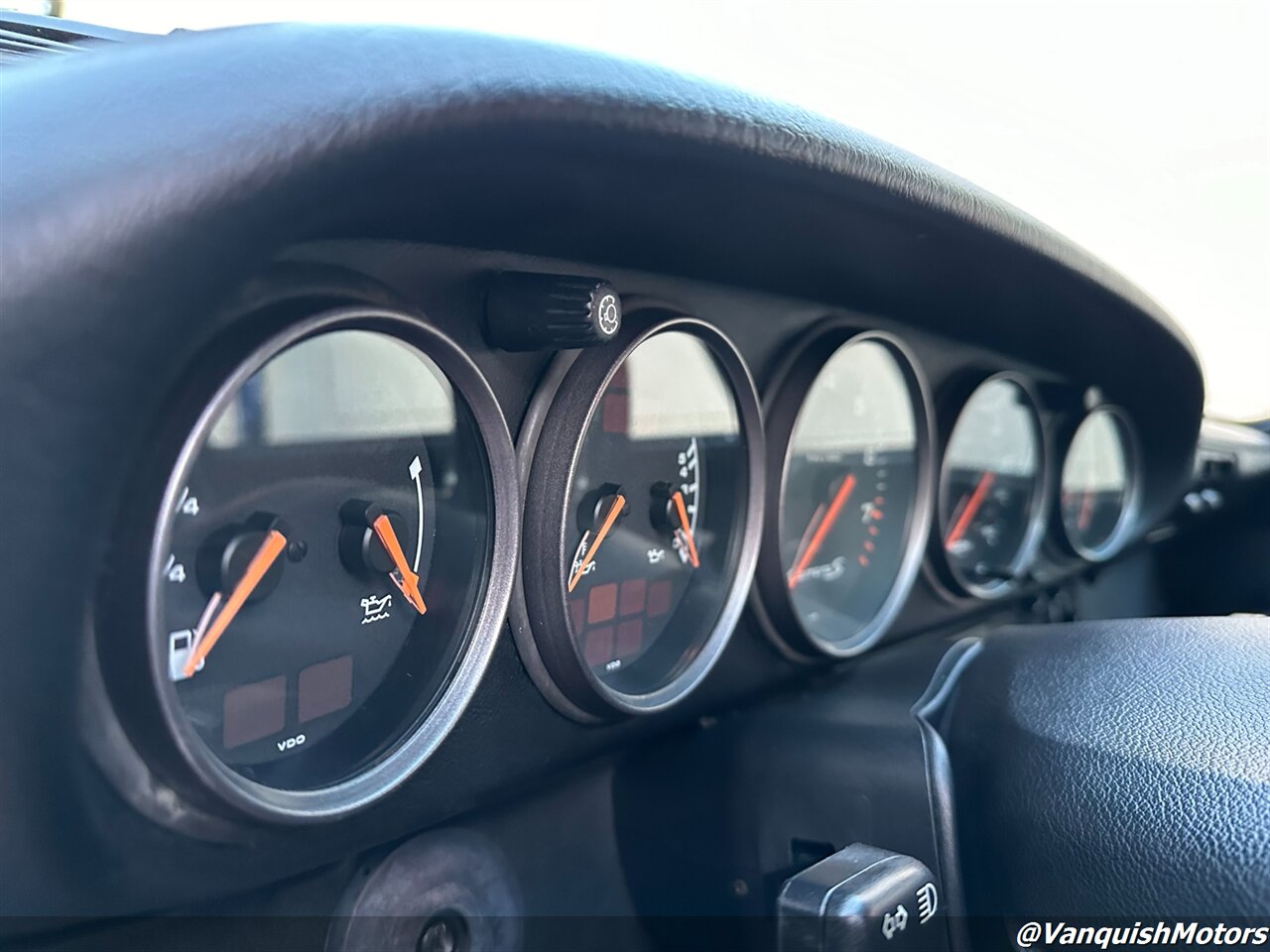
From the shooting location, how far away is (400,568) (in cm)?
128

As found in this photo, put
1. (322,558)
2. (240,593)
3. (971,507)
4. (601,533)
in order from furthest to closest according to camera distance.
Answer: (971,507) → (601,533) → (322,558) → (240,593)

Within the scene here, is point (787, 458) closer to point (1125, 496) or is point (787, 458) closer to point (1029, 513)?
point (1029, 513)

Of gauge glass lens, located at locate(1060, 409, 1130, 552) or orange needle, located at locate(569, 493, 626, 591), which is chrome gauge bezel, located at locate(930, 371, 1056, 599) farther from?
orange needle, located at locate(569, 493, 626, 591)

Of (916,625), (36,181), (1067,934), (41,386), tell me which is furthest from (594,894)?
(36,181)

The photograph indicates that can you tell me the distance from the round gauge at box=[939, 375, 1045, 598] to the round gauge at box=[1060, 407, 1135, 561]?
126mm

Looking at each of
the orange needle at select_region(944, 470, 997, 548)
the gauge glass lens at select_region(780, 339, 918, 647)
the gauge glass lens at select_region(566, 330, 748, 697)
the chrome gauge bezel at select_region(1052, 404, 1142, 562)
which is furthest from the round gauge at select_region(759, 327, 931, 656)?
the chrome gauge bezel at select_region(1052, 404, 1142, 562)

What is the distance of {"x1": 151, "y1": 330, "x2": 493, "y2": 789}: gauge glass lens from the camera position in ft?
3.54

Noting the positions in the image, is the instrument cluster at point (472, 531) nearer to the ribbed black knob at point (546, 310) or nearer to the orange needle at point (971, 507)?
the ribbed black knob at point (546, 310)

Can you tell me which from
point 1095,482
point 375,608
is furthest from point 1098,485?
point 375,608

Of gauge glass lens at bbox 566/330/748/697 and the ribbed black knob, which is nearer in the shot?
the ribbed black knob

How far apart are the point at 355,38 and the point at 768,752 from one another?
3.65 feet

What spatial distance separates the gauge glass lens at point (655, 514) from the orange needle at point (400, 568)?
0.73ft

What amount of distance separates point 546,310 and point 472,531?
28 centimetres

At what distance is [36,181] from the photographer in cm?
75
